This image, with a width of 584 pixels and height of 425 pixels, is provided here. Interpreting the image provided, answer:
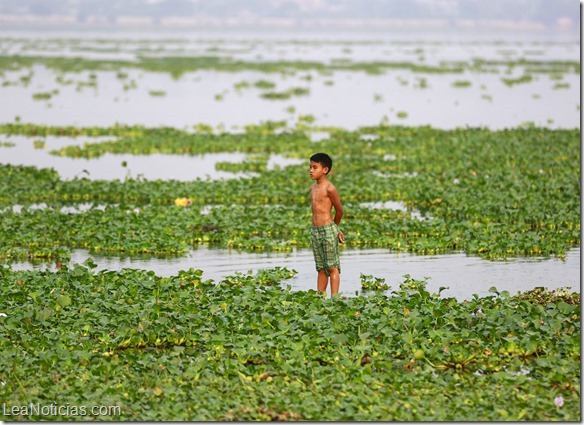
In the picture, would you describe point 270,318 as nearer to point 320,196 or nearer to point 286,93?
point 320,196

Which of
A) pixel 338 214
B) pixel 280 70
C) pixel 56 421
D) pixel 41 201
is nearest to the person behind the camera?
pixel 56 421

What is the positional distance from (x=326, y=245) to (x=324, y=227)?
8.0 inches

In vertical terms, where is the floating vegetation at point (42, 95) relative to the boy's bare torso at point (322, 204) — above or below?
above

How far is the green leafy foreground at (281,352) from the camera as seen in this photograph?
9.09m

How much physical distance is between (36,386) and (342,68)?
197 ft

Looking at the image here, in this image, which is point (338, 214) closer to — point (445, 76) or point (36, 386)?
point (36, 386)

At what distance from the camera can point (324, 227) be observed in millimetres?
12312

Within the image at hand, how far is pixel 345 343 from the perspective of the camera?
10.6m

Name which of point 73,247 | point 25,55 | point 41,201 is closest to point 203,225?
point 73,247

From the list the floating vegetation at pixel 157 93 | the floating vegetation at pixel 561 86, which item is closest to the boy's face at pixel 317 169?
the floating vegetation at pixel 157 93

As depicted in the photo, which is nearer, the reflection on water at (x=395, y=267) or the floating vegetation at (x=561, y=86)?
the reflection on water at (x=395, y=267)

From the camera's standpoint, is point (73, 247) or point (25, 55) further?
point (25, 55)

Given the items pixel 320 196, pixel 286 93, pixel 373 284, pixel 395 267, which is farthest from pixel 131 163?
pixel 286 93

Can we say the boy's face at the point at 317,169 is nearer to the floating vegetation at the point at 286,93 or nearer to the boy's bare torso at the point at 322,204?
the boy's bare torso at the point at 322,204
